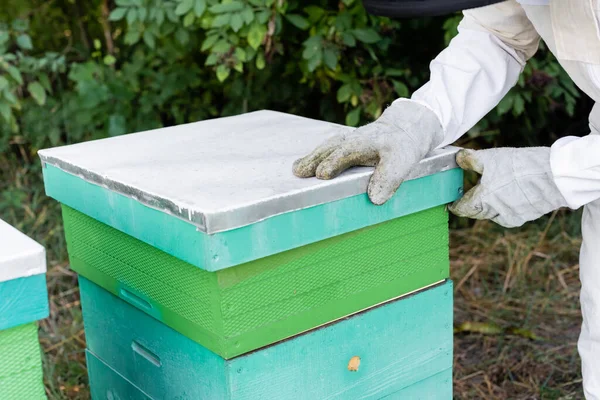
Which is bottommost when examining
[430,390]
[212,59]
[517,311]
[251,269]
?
[517,311]

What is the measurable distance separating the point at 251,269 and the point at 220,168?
0.80 ft

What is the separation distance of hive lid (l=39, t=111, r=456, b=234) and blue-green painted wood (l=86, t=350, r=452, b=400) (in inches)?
17.4

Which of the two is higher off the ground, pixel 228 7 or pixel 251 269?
pixel 228 7

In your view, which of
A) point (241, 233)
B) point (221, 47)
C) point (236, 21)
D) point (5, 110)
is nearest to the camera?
point (241, 233)

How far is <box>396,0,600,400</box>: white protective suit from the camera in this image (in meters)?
1.38

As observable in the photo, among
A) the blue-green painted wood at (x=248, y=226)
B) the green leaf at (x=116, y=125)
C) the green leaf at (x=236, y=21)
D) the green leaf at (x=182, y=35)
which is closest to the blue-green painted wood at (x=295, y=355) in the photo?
the blue-green painted wood at (x=248, y=226)

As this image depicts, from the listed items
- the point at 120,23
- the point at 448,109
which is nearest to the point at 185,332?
the point at 448,109

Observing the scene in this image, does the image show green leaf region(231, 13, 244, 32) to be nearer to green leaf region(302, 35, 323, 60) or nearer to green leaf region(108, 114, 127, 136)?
green leaf region(302, 35, 323, 60)

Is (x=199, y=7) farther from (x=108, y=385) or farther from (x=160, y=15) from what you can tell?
(x=108, y=385)

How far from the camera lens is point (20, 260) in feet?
3.60

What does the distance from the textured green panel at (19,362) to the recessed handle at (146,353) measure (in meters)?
0.35

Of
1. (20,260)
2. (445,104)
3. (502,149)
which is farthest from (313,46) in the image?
(20,260)

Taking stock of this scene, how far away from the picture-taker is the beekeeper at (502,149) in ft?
4.50

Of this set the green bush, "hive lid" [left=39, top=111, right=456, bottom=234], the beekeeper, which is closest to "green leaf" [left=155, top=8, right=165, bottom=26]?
the green bush
